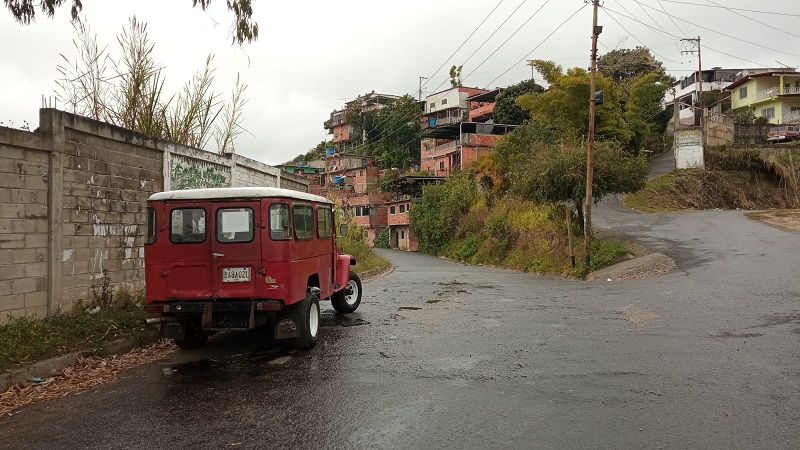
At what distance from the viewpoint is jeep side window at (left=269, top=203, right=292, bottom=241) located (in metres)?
7.77

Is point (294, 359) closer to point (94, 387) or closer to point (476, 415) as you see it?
point (94, 387)

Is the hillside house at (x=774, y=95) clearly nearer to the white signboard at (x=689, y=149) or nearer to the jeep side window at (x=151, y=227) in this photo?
the white signboard at (x=689, y=149)

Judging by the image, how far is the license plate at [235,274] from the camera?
301 inches

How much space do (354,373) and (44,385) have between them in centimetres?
360

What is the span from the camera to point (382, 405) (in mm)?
5578

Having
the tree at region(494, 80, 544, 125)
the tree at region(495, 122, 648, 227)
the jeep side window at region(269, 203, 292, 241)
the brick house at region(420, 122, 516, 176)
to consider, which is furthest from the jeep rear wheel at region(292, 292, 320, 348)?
the tree at region(494, 80, 544, 125)

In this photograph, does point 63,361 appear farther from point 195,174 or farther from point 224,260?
point 195,174

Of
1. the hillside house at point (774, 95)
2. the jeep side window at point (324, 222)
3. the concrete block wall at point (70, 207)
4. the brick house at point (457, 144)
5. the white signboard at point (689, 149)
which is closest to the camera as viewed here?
the concrete block wall at point (70, 207)

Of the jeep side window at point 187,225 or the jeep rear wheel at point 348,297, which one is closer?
the jeep side window at point 187,225

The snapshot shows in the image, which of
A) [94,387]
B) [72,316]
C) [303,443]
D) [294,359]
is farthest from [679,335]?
[72,316]

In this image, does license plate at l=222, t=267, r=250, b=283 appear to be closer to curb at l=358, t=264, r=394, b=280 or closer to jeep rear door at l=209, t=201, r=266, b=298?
jeep rear door at l=209, t=201, r=266, b=298

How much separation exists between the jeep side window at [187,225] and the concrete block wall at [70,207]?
6.41 feet

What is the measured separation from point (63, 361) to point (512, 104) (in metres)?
54.9

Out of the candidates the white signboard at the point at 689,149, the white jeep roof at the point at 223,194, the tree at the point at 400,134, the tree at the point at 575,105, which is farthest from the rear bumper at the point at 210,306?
the tree at the point at 400,134
